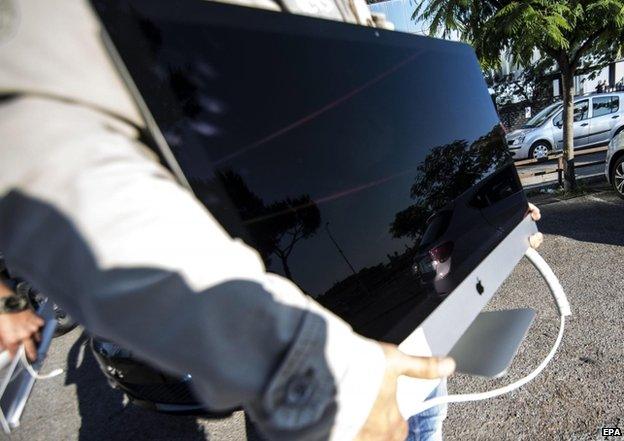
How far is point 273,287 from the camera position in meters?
0.57

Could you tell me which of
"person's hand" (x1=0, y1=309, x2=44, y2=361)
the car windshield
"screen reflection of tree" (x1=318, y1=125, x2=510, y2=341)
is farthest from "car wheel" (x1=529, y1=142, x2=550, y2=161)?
"person's hand" (x1=0, y1=309, x2=44, y2=361)

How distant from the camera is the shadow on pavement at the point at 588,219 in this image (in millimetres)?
3914

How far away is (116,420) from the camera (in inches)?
106

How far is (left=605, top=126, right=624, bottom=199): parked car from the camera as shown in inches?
187

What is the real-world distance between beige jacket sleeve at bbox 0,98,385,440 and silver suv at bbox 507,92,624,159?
978 centimetres

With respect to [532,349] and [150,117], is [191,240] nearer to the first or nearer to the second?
[150,117]

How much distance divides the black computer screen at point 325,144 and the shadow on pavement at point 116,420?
211 centimetres

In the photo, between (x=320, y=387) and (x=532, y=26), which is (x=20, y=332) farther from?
(x=532, y=26)

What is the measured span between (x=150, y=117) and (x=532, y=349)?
279cm

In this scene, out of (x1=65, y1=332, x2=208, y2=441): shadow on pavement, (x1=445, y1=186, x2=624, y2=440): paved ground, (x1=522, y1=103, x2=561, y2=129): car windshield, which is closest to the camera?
(x1=445, y1=186, x2=624, y2=440): paved ground

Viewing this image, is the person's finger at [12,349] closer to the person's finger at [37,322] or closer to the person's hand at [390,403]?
the person's finger at [37,322]

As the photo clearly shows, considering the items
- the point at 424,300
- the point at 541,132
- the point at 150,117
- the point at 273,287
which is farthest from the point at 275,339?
the point at 541,132

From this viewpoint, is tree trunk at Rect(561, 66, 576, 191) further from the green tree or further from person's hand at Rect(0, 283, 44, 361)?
person's hand at Rect(0, 283, 44, 361)

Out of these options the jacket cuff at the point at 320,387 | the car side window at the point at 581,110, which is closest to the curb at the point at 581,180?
the car side window at the point at 581,110
